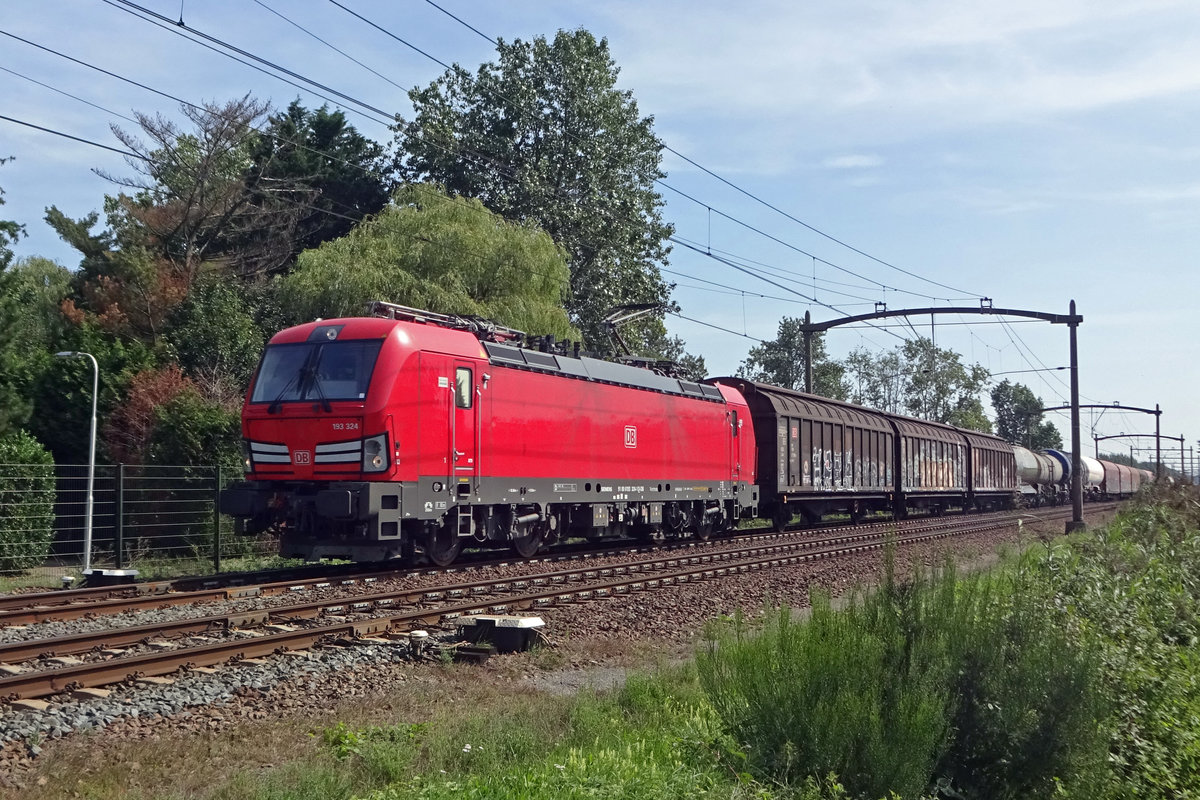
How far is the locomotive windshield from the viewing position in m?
14.8

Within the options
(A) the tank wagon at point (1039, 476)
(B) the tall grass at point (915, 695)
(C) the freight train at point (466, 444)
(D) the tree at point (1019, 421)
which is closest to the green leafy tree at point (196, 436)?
(C) the freight train at point (466, 444)

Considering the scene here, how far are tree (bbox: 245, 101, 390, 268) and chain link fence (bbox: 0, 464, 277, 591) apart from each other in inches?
777

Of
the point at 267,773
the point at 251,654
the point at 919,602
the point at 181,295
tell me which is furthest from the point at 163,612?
the point at 181,295

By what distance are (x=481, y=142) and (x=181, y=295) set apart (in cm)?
1425

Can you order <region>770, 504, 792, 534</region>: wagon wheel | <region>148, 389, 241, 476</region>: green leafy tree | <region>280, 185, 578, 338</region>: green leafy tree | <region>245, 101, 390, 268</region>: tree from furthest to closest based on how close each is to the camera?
1. <region>245, 101, 390, 268</region>: tree
2. <region>770, 504, 792, 534</region>: wagon wheel
3. <region>280, 185, 578, 338</region>: green leafy tree
4. <region>148, 389, 241, 476</region>: green leafy tree

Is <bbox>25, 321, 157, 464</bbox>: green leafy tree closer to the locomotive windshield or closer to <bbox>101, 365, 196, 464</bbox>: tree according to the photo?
<bbox>101, 365, 196, 464</bbox>: tree

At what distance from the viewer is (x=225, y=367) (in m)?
28.7

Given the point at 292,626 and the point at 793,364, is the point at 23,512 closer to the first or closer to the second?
the point at 292,626

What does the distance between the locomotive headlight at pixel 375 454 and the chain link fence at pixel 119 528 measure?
4441mm

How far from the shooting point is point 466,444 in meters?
16.1

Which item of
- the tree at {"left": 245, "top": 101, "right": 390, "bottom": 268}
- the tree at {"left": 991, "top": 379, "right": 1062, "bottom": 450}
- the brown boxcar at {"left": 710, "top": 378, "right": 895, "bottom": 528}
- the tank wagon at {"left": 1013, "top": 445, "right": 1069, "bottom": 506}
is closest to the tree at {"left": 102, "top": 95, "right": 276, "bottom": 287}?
the tree at {"left": 245, "top": 101, "right": 390, "bottom": 268}

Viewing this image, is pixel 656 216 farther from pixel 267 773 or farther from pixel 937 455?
pixel 267 773

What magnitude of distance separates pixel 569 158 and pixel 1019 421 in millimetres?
93326

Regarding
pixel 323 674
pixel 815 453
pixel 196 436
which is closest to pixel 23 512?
pixel 196 436
